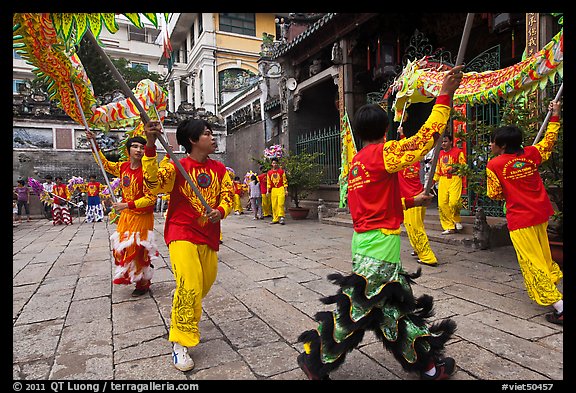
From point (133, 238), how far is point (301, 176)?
7066 millimetres

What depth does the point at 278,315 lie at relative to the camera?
10.6 feet

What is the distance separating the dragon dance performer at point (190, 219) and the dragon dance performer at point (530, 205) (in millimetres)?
2322

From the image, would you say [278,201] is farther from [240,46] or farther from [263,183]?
[240,46]

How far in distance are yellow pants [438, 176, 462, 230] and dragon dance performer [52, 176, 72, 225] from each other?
12.1 meters

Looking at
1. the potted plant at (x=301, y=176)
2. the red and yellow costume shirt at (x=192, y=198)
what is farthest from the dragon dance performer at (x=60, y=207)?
the red and yellow costume shirt at (x=192, y=198)

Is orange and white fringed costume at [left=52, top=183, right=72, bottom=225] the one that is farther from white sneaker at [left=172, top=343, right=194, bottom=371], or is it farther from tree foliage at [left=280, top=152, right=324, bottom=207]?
white sneaker at [left=172, top=343, right=194, bottom=371]

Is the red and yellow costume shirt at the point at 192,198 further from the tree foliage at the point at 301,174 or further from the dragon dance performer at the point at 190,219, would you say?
the tree foliage at the point at 301,174

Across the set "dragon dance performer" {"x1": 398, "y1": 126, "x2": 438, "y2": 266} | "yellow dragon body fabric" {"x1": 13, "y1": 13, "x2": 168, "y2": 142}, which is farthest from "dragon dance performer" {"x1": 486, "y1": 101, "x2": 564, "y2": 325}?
"yellow dragon body fabric" {"x1": 13, "y1": 13, "x2": 168, "y2": 142}

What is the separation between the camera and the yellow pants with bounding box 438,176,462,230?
6.10 meters

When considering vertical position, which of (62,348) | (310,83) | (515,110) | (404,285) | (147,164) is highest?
(310,83)

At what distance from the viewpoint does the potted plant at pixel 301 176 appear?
34.9 feet
